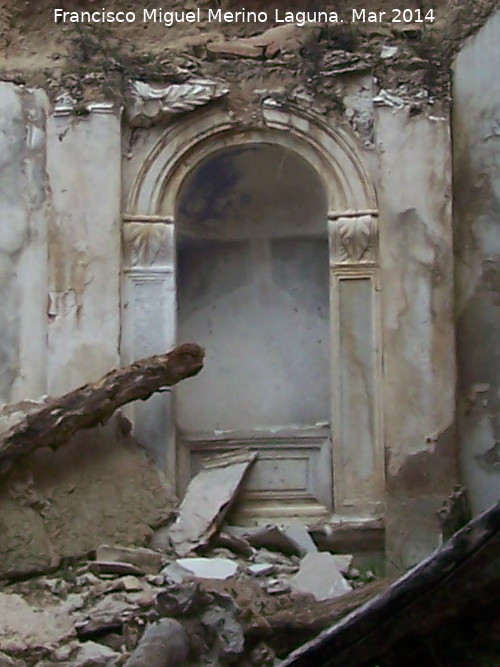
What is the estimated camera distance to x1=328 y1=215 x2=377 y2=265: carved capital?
6816 mm

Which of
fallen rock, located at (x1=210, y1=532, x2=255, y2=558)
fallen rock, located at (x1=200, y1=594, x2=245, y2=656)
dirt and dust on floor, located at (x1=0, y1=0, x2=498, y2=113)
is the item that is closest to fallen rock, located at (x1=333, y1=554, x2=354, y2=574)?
fallen rock, located at (x1=210, y1=532, x2=255, y2=558)

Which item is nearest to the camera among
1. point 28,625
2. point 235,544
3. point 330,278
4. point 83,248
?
point 28,625

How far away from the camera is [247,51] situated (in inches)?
275

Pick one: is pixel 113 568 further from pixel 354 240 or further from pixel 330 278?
pixel 354 240

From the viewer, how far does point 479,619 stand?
1.92m

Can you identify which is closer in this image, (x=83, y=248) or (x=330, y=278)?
(x=83, y=248)

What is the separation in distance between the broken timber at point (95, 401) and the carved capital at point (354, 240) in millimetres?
1394

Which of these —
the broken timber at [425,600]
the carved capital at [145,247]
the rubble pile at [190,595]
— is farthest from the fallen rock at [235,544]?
the broken timber at [425,600]

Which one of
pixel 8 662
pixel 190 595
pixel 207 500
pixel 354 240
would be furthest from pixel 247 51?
pixel 8 662

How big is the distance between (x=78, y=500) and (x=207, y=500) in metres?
0.98

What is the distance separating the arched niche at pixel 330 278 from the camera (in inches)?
266

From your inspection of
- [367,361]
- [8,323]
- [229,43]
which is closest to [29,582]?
[8,323]

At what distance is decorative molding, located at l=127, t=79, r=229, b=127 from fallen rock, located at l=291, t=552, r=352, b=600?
3611 millimetres

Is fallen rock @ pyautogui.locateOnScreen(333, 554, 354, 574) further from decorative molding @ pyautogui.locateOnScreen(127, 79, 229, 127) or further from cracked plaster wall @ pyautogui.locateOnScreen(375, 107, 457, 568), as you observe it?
decorative molding @ pyautogui.locateOnScreen(127, 79, 229, 127)
